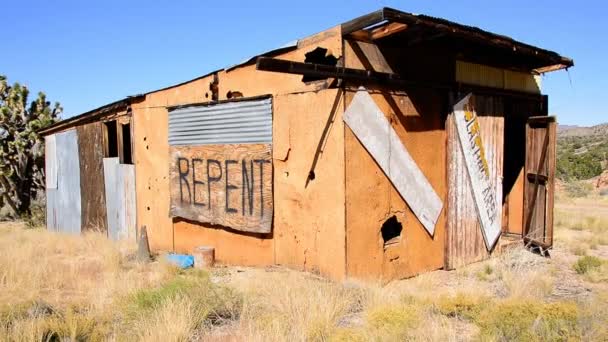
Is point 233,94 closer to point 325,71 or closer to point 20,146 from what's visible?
point 325,71

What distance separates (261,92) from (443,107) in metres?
2.99

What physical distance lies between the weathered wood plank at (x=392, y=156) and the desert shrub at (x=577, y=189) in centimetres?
1975

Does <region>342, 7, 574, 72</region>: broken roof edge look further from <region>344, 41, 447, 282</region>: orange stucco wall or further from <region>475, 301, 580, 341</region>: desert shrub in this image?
<region>475, 301, 580, 341</region>: desert shrub

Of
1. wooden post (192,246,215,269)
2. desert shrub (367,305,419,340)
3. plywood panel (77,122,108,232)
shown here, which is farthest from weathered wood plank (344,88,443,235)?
plywood panel (77,122,108,232)

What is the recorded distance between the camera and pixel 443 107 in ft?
24.9

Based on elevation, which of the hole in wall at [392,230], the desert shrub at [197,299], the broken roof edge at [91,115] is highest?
the broken roof edge at [91,115]

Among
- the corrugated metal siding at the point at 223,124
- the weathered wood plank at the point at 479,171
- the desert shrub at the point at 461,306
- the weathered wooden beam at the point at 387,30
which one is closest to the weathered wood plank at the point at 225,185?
the corrugated metal siding at the point at 223,124

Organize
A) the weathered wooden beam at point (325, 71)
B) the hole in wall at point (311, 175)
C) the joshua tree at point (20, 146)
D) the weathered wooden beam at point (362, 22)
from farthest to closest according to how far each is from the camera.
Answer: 1. the joshua tree at point (20, 146)
2. the hole in wall at point (311, 175)
3. the weathered wooden beam at point (362, 22)
4. the weathered wooden beam at point (325, 71)

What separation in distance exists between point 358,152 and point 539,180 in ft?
14.7

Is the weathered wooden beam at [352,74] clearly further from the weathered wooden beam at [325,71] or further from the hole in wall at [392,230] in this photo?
the hole in wall at [392,230]

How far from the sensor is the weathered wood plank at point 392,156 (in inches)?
249

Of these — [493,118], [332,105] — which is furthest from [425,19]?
[493,118]

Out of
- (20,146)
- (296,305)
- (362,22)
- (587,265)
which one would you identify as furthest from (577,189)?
(20,146)

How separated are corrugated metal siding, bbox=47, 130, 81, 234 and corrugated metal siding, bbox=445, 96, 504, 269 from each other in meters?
9.96
